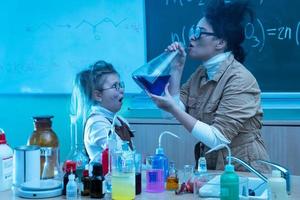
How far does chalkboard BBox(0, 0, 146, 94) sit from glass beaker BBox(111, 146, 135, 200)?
1474 mm

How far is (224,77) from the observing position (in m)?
1.99

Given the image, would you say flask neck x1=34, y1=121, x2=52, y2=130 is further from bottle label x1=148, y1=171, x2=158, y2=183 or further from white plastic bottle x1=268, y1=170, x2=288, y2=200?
white plastic bottle x1=268, y1=170, x2=288, y2=200

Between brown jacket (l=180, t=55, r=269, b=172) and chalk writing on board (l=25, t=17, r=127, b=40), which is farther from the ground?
chalk writing on board (l=25, t=17, r=127, b=40)

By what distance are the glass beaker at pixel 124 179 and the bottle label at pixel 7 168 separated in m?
0.41

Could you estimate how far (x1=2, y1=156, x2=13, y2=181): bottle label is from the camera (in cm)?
172

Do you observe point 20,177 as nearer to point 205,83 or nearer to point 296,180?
point 205,83

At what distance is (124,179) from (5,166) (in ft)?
1.53

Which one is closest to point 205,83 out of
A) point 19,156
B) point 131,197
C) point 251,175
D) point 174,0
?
point 251,175

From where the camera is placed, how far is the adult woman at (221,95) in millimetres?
1873

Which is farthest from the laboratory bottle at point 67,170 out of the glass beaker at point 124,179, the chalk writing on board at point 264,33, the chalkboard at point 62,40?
the chalk writing on board at point 264,33

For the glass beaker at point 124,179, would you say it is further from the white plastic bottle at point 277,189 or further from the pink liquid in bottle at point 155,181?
the white plastic bottle at point 277,189

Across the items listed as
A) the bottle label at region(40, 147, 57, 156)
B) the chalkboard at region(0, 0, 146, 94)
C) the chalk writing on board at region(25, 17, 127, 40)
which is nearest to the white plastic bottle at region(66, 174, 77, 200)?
the bottle label at region(40, 147, 57, 156)

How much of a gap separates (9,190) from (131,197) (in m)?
0.47

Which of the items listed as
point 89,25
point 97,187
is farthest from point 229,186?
point 89,25
